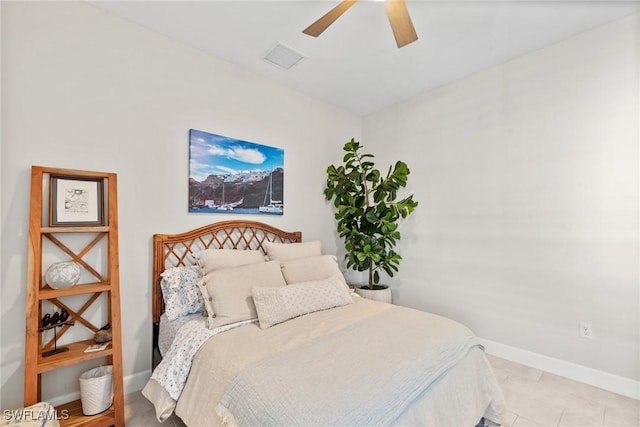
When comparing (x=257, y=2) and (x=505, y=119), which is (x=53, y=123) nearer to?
(x=257, y=2)

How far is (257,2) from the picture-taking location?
79.5 inches

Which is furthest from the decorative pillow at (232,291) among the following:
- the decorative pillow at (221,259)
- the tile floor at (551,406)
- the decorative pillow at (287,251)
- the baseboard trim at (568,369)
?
the baseboard trim at (568,369)

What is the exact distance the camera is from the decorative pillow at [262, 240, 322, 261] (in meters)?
2.63

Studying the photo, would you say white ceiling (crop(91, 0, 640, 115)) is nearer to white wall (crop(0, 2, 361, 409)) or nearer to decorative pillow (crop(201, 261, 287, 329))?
white wall (crop(0, 2, 361, 409))

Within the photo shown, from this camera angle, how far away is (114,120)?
2121 mm

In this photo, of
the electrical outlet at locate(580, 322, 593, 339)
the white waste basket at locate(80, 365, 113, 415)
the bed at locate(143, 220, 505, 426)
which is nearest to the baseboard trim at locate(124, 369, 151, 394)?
the bed at locate(143, 220, 505, 426)

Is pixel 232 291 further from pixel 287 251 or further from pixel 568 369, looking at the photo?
pixel 568 369

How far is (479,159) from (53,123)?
3.53 metres

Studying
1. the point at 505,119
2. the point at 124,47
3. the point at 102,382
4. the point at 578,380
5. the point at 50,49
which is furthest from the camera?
the point at 505,119

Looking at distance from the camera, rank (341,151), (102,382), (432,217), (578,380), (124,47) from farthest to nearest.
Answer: (341,151), (432,217), (578,380), (124,47), (102,382)

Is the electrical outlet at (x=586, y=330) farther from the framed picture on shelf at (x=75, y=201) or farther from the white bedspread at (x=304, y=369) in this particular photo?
the framed picture on shelf at (x=75, y=201)

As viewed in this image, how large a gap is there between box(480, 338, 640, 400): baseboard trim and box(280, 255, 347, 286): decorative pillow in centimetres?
172

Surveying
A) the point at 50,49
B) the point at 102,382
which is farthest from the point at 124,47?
the point at 102,382

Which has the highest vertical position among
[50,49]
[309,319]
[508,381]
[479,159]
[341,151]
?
[50,49]
